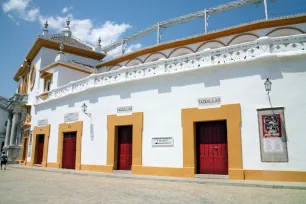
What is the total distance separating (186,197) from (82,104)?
9.27m

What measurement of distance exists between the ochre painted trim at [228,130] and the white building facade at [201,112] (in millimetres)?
33

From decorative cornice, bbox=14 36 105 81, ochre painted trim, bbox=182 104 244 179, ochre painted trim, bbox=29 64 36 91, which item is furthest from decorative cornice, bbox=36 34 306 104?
ochre painted trim, bbox=29 64 36 91

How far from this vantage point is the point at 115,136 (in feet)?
38.2

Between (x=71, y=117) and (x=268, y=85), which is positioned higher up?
(x=268, y=85)

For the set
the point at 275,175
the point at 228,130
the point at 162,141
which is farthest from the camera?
the point at 162,141

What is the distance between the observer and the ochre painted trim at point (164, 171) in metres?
9.23

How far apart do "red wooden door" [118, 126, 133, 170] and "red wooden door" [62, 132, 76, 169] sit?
3373 mm

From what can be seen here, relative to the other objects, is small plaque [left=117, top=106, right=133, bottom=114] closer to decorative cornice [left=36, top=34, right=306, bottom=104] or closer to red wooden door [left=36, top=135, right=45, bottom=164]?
decorative cornice [left=36, top=34, right=306, bottom=104]

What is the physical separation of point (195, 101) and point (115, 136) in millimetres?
4184

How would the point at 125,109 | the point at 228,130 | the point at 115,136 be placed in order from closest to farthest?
the point at 228,130 → the point at 125,109 → the point at 115,136

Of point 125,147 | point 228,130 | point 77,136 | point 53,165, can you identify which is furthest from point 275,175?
point 53,165

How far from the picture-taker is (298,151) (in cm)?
770

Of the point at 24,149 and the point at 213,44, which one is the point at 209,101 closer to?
the point at 213,44

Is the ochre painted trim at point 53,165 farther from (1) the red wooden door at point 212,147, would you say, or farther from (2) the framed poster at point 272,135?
(2) the framed poster at point 272,135
